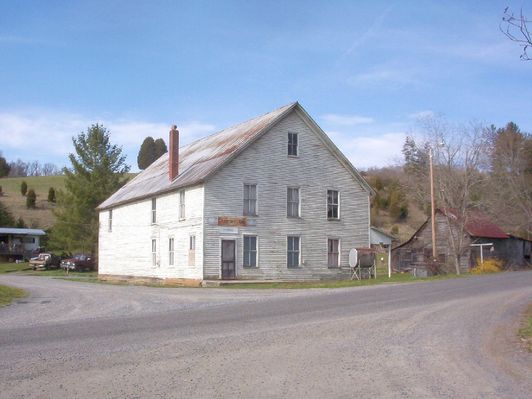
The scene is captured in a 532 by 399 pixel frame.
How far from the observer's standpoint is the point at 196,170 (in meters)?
32.2

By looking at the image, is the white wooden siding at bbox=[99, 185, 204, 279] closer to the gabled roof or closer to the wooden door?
the gabled roof

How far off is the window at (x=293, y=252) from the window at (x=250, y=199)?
256cm

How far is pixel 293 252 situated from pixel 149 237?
29.2 feet

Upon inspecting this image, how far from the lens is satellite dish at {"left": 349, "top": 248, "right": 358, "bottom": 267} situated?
1297 inches

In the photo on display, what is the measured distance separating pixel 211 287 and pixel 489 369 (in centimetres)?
2060

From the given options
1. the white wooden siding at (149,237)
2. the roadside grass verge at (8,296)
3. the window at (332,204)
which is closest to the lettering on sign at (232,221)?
the white wooden siding at (149,237)

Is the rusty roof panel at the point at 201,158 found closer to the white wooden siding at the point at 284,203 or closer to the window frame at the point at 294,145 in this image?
the white wooden siding at the point at 284,203

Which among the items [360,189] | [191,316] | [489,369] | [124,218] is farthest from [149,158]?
[489,369]

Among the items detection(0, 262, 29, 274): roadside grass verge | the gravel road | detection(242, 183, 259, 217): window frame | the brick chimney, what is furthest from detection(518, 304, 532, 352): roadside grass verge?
detection(0, 262, 29, 274): roadside grass verge

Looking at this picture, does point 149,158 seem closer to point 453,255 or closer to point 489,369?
point 453,255

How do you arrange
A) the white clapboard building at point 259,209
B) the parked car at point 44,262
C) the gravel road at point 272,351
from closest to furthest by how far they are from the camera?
the gravel road at point 272,351 → the white clapboard building at point 259,209 → the parked car at point 44,262

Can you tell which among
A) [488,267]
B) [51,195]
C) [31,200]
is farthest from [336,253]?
[51,195]

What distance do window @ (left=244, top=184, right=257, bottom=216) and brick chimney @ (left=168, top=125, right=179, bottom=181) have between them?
17.5ft

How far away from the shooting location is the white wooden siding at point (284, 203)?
98.8 feet
